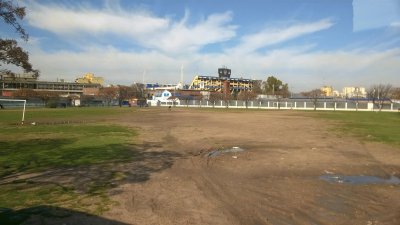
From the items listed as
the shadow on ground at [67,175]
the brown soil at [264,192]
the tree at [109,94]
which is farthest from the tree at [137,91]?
the brown soil at [264,192]

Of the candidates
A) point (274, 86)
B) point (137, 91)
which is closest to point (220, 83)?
point (274, 86)

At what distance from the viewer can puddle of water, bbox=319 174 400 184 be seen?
38.4 feet

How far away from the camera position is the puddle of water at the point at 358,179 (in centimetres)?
1170

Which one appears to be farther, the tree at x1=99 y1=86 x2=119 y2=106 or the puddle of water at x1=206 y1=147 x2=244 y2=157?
the tree at x1=99 y1=86 x2=119 y2=106

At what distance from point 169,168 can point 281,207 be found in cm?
570

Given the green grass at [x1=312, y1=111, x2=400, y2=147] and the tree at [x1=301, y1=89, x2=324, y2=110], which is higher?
the tree at [x1=301, y1=89, x2=324, y2=110]

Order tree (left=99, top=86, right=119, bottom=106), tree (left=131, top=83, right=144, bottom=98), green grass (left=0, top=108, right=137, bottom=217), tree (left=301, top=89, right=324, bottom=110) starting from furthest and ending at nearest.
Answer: tree (left=131, top=83, right=144, bottom=98), tree (left=99, top=86, right=119, bottom=106), tree (left=301, top=89, right=324, bottom=110), green grass (left=0, top=108, right=137, bottom=217)

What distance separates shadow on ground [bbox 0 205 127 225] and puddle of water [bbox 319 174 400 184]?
7.65 meters

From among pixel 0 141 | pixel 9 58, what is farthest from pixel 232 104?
pixel 9 58

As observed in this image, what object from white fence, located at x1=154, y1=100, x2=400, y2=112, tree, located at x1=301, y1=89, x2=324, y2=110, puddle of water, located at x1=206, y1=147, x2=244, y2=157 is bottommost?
puddle of water, located at x1=206, y1=147, x2=244, y2=157

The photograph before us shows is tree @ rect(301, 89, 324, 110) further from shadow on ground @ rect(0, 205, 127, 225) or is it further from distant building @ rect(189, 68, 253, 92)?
shadow on ground @ rect(0, 205, 127, 225)

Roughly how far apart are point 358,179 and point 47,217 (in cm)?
967

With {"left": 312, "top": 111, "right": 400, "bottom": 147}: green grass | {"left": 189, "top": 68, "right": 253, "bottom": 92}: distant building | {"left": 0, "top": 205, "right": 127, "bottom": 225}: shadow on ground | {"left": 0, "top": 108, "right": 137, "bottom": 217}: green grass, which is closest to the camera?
{"left": 0, "top": 205, "right": 127, "bottom": 225}: shadow on ground

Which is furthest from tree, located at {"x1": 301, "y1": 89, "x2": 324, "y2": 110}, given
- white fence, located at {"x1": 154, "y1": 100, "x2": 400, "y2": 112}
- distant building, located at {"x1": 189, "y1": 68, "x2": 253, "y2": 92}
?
distant building, located at {"x1": 189, "y1": 68, "x2": 253, "y2": 92}
